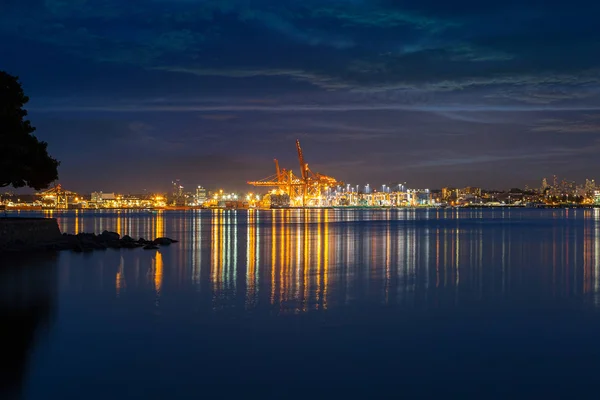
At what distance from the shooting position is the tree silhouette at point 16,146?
58.3 ft

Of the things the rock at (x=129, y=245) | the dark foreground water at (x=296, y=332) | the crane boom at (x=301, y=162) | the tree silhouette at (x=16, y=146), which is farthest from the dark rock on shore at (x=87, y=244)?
the crane boom at (x=301, y=162)

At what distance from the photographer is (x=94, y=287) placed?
11039 millimetres

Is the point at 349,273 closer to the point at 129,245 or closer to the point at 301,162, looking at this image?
the point at 129,245

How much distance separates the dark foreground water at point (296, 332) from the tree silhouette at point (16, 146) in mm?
4889

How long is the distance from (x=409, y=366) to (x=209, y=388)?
6.39 feet

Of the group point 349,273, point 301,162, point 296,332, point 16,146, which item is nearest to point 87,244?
point 16,146

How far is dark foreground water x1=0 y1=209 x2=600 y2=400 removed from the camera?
17.5ft

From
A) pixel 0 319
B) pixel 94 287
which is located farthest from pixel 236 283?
pixel 0 319

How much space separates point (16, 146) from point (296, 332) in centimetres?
1342

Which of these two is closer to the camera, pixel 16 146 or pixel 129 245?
pixel 16 146

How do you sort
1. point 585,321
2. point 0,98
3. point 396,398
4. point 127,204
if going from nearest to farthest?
1. point 396,398
2. point 585,321
3. point 0,98
4. point 127,204

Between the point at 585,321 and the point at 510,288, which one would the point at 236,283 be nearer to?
the point at 510,288

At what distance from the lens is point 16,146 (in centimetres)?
1766

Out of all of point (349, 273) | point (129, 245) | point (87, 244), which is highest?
point (87, 244)
